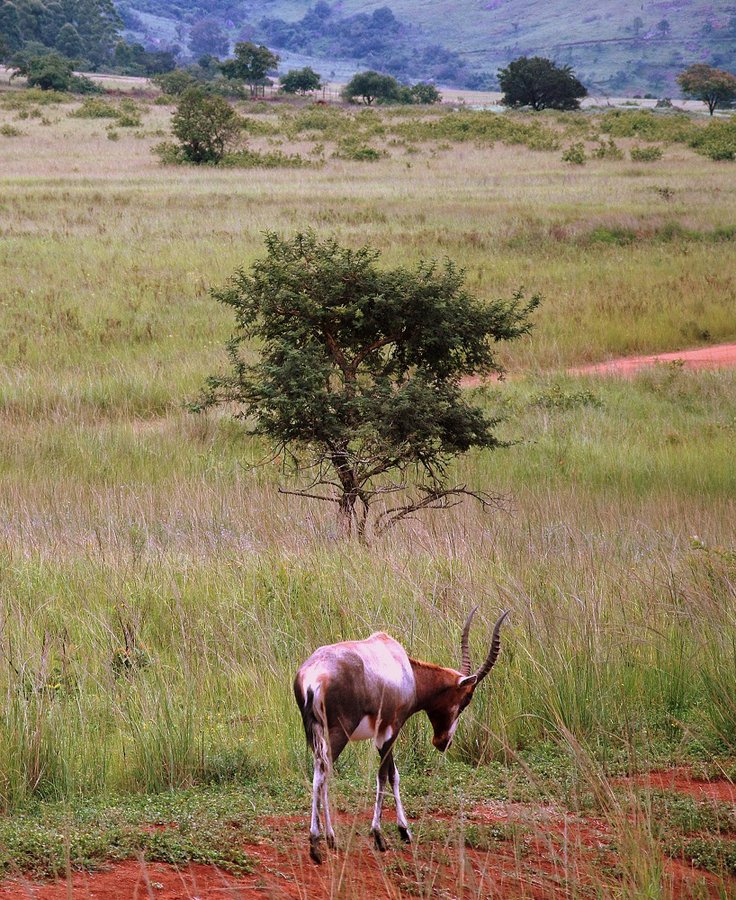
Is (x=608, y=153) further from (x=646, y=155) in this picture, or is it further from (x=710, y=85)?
(x=710, y=85)

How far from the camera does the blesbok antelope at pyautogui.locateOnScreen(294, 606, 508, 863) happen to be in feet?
8.96

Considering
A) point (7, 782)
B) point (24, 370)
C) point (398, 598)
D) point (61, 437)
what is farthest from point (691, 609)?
point (24, 370)

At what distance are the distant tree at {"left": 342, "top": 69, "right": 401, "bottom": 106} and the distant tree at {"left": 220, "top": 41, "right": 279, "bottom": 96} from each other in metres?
9.17

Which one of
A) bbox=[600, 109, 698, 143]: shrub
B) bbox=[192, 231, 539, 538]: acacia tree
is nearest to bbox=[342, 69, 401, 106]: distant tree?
bbox=[600, 109, 698, 143]: shrub

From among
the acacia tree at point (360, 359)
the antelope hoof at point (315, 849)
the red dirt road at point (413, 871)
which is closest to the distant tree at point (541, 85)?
the acacia tree at point (360, 359)

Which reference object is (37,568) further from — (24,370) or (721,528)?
(24,370)

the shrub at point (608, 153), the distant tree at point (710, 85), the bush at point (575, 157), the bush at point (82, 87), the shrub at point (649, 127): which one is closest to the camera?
the bush at point (575, 157)

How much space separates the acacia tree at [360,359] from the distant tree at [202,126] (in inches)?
1305

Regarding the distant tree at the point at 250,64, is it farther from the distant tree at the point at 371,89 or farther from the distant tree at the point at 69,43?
the distant tree at the point at 69,43

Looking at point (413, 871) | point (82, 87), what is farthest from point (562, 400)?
point (82, 87)

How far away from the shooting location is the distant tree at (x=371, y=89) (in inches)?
3553

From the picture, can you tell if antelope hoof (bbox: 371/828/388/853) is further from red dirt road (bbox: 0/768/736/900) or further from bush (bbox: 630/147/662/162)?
bush (bbox: 630/147/662/162)

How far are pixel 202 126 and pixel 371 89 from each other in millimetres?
53919

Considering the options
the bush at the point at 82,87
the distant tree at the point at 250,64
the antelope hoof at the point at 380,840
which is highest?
the distant tree at the point at 250,64
